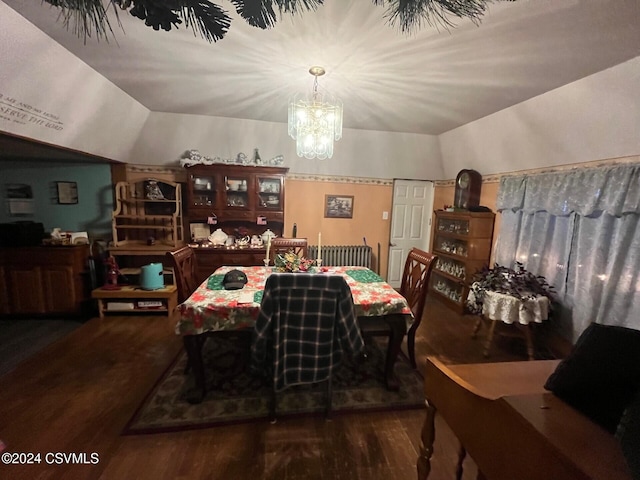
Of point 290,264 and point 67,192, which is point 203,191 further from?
point 290,264

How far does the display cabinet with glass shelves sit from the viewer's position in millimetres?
3344

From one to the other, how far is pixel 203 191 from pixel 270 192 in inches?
35.3

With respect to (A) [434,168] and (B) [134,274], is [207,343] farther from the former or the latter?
(A) [434,168]

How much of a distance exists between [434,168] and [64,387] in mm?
4859

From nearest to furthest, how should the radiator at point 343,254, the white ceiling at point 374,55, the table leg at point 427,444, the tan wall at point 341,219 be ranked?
the table leg at point 427,444, the white ceiling at point 374,55, the tan wall at point 341,219, the radiator at point 343,254

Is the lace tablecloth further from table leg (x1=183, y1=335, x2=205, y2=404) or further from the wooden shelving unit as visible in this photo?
the wooden shelving unit

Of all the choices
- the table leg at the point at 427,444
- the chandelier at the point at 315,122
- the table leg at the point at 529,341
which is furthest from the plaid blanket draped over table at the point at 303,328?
the table leg at the point at 529,341

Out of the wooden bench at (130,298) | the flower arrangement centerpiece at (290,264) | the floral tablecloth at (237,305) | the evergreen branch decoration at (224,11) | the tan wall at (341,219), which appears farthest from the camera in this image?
the tan wall at (341,219)

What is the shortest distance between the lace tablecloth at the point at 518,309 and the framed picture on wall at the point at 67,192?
16.7ft

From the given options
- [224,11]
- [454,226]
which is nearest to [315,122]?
[224,11]

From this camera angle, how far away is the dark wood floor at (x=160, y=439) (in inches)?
55.2

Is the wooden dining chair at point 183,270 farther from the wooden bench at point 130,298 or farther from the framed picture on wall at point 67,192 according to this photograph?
the framed picture on wall at point 67,192

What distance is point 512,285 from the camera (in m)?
2.54

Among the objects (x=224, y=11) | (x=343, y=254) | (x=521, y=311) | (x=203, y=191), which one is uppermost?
(x=224, y=11)
